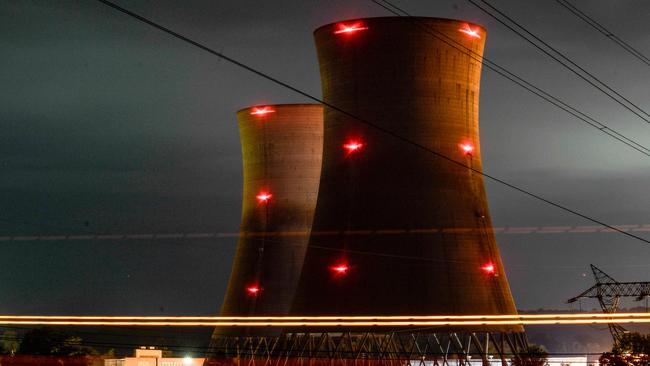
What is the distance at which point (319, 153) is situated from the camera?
3847 cm

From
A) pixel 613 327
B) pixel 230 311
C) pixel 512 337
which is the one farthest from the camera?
pixel 613 327

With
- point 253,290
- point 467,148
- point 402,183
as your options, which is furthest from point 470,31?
point 253,290

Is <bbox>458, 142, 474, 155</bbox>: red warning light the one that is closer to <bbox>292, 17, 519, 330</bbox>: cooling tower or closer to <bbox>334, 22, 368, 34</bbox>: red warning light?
<bbox>292, 17, 519, 330</bbox>: cooling tower

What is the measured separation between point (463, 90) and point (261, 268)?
12351mm

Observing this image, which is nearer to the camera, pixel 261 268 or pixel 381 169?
pixel 381 169

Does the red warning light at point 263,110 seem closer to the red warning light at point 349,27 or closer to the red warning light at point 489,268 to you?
the red warning light at point 349,27

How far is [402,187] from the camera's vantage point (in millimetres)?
27438

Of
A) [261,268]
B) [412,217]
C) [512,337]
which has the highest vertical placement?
[261,268]

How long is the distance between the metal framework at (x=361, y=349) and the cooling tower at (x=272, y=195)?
2083mm

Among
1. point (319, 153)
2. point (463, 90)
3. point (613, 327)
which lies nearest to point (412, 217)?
point (463, 90)

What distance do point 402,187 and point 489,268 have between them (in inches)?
123

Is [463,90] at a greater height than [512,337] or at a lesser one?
greater

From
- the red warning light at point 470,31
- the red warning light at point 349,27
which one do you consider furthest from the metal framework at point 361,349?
the red warning light at point 349,27

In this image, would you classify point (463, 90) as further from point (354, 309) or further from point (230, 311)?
point (230, 311)
